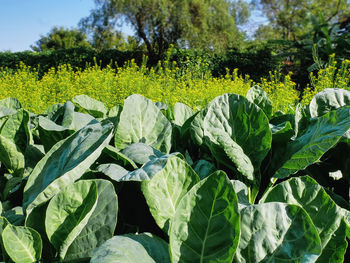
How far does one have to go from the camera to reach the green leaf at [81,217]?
0.63 m

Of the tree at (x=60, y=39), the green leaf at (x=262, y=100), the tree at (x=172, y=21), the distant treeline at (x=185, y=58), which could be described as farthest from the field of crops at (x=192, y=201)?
the tree at (x=60, y=39)

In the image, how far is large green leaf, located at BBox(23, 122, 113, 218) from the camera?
68 cm

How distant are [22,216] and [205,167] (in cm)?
48

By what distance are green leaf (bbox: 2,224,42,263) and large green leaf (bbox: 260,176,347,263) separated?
50 cm

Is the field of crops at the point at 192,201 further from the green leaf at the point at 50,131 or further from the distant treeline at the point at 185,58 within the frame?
the distant treeline at the point at 185,58

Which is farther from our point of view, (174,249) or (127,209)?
(127,209)

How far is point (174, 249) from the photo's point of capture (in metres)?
0.57

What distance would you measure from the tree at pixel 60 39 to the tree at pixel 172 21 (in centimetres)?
2449

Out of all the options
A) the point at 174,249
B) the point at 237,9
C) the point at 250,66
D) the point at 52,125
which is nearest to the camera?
the point at 174,249

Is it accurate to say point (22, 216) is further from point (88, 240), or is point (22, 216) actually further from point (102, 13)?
point (102, 13)

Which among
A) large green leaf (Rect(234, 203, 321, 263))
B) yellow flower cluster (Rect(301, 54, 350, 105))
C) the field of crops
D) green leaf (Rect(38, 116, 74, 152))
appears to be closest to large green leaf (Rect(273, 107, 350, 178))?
the field of crops

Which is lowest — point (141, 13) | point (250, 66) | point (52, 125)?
point (250, 66)

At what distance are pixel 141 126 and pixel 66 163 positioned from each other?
35 cm

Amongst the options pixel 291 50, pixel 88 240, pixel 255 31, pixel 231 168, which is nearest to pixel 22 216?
pixel 88 240
